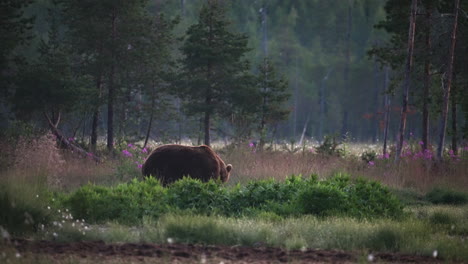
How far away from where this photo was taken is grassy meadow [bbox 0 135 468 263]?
27.2 feet

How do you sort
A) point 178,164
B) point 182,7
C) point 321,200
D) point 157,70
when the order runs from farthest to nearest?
point 182,7, point 157,70, point 178,164, point 321,200

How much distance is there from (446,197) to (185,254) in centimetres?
925

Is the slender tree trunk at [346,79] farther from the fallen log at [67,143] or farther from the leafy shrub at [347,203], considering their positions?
the leafy shrub at [347,203]

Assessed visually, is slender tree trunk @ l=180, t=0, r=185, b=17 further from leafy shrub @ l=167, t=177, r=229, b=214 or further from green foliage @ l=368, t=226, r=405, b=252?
green foliage @ l=368, t=226, r=405, b=252

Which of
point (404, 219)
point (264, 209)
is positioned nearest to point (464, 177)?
point (404, 219)

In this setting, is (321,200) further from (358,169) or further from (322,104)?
(322,104)

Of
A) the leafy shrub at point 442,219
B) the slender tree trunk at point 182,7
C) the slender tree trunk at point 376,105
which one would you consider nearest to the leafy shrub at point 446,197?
the leafy shrub at point 442,219

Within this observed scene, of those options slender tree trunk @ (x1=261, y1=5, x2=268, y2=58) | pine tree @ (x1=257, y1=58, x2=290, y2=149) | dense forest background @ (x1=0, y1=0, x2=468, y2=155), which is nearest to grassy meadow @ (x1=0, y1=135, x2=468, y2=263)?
dense forest background @ (x1=0, y1=0, x2=468, y2=155)

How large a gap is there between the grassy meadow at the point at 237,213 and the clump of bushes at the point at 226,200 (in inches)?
0.7

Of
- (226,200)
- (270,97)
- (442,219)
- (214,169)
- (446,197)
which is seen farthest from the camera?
(270,97)

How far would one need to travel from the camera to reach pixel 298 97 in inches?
2488

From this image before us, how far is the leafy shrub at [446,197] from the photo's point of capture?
1441cm

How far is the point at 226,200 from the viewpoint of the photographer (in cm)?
1099

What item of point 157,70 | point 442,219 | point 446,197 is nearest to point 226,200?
point 442,219
